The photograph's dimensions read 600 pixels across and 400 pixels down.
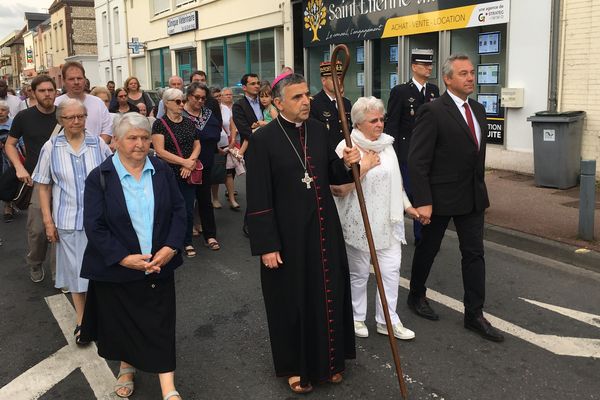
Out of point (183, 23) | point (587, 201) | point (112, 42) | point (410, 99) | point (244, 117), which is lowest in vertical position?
point (587, 201)

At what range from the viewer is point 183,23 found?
2303 centimetres

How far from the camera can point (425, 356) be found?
3811 millimetres

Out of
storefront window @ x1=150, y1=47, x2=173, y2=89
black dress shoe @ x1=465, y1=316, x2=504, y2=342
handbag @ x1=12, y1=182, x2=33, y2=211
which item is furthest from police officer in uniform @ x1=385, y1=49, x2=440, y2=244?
storefront window @ x1=150, y1=47, x2=173, y2=89

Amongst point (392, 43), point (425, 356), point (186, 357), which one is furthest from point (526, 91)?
point (186, 357)

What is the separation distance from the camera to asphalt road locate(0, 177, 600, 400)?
3436mm

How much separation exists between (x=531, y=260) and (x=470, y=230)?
213 centimetres

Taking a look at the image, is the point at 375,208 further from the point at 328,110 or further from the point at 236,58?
the point at 236,58

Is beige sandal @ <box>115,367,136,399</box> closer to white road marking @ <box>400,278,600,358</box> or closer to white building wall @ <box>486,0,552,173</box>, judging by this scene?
white road marking @ <box>400,278,600,358</box>

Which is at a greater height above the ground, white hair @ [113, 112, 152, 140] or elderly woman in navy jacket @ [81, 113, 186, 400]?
white hair @ [113, 112, 152, 140]

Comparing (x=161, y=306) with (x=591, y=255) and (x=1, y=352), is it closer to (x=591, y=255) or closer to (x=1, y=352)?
(x=1, y=352)

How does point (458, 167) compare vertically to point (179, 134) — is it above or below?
below

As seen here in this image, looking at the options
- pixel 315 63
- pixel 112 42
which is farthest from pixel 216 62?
pixel 112 42

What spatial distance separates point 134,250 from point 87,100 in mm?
2756

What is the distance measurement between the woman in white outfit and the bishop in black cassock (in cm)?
50
